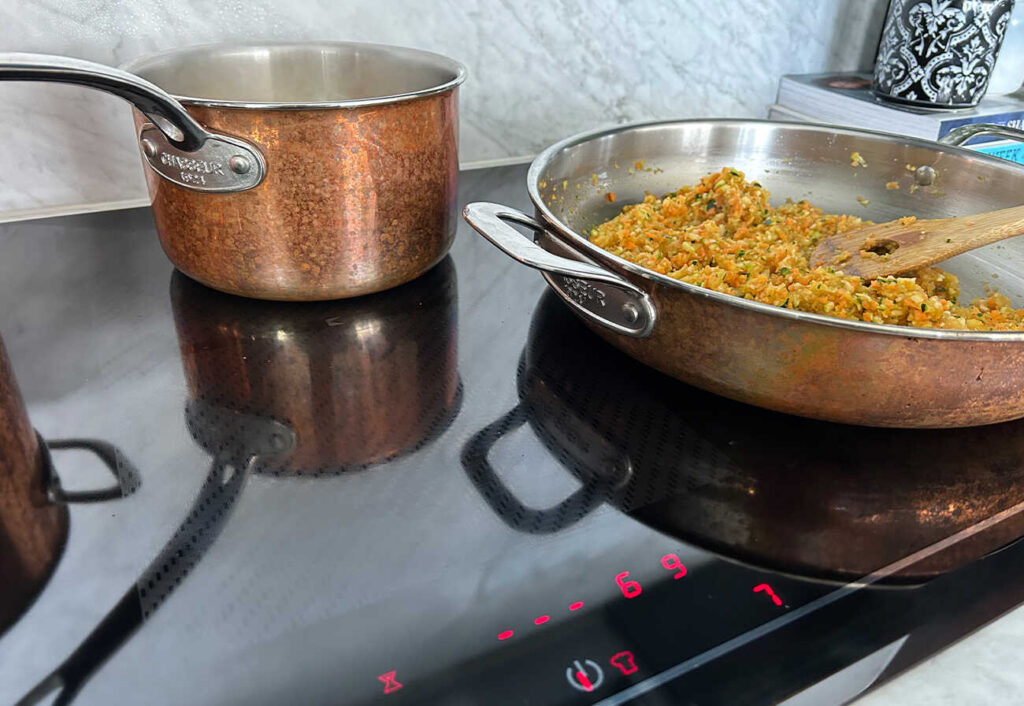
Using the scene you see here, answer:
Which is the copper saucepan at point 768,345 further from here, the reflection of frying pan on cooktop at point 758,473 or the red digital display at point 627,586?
the red digital display at point 627,586

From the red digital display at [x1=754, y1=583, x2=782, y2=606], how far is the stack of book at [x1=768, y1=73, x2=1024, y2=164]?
77cm

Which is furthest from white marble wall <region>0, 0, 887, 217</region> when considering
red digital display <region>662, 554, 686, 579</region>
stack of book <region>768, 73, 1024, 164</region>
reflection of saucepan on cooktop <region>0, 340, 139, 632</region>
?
red digital display <region>662, 554, 686, 579</region>

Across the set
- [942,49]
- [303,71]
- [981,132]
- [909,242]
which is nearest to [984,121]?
[942,49]

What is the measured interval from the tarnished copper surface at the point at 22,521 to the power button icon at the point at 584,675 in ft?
0.88

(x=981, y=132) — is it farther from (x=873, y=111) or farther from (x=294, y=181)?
(x=294, y=181)

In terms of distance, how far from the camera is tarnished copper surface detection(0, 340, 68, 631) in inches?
15.3

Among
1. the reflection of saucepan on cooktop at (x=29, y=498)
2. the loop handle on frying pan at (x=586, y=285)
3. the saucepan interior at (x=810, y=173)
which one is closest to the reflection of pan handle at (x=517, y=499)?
the loop handle on frying pan at (x=586, y=285)

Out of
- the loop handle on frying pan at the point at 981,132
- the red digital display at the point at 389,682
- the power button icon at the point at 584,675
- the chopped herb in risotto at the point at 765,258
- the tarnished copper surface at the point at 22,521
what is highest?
the loop handle on frying pan at the point at 981,132

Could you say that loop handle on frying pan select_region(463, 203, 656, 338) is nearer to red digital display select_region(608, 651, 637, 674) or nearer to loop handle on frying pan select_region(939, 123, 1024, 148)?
red digital display select_region(608, 651, 637, 674)

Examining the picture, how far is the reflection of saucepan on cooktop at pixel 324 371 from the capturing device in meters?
0.51

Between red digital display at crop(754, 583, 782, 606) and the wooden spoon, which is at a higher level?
the wooden spoon

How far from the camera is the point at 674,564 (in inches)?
16.3

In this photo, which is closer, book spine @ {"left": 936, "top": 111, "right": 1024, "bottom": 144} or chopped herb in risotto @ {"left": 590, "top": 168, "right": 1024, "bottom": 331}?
chopped herb in risotto @ {"left": 590, "top": 168, "right": 1024, "bottom": 331}

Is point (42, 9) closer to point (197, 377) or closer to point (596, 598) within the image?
point (197, 377)
